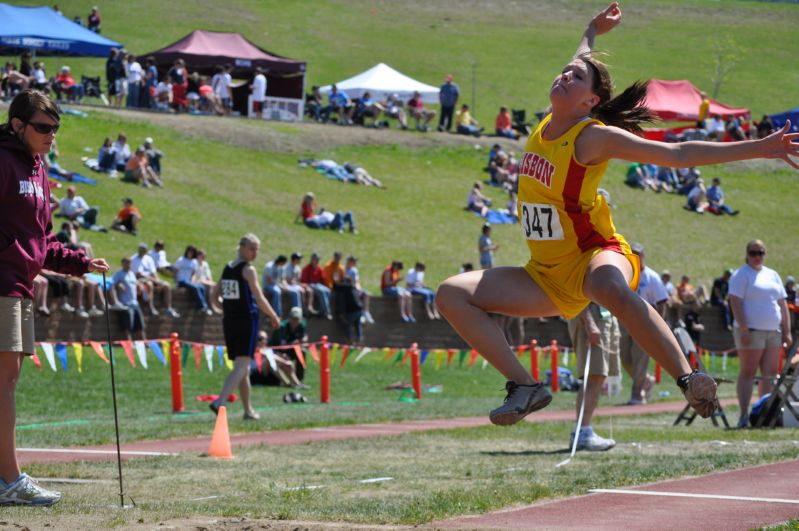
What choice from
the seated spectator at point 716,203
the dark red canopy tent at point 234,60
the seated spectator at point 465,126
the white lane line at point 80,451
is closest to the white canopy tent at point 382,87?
the seated spectator at point 465,126

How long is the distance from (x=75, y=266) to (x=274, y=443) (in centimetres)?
473

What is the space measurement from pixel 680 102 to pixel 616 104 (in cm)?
4287

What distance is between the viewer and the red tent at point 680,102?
47.3m

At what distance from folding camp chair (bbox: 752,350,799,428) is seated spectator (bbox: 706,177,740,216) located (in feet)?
98.1

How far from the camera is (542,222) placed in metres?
6.39

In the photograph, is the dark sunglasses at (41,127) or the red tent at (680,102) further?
the red tent at (680,102)

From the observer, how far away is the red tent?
47.3 metres

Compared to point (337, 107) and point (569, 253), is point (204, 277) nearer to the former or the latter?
point (569, 253)

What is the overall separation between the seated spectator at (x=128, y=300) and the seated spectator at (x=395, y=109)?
2457 centimetres

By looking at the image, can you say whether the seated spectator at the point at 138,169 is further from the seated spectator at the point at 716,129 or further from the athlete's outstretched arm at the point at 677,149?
the athlete's outstretched arm at the point at 677,149

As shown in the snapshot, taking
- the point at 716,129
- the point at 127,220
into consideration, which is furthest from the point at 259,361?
the point at 716,129

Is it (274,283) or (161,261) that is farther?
(161,261)

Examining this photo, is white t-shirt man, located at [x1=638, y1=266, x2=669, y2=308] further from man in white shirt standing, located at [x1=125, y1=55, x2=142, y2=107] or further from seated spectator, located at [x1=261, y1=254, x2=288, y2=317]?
man in white shirt standing, located at [x1=125, y1=55, x2=142, y2=107]

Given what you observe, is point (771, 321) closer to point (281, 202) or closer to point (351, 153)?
point (281, 202)
